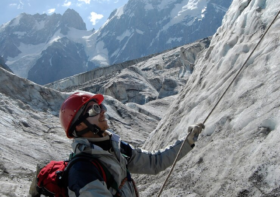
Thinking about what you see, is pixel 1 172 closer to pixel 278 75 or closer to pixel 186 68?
pixel 278 75

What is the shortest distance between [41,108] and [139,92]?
19.8 metres

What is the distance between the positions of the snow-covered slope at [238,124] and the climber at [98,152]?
0.92 metres

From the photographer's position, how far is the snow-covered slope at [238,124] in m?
4.26

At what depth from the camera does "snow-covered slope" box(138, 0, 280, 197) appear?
4262 millimetres

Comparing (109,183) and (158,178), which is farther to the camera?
(158,178)

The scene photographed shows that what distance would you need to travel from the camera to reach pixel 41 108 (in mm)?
21500

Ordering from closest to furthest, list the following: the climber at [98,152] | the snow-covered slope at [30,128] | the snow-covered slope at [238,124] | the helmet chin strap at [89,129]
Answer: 1. the climber at [98,152]
2. the helmet chin strap at [89,129]
3. the snow-covered slope at [238,124]
4. the snow-covered slope at [30,128]

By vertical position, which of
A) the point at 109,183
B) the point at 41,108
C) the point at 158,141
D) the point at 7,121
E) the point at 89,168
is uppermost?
the point at 89,168

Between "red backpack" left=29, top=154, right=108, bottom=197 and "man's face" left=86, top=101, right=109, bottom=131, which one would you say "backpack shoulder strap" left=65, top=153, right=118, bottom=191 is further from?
"man's face" left=86, top=101, right=109, bottom=131

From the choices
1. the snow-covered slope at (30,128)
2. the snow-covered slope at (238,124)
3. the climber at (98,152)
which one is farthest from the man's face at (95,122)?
the snow-covered slope at (30,128)

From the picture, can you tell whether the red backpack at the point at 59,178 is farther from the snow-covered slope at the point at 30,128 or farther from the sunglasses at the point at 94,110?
the snow-covered slope at the point at 30,128

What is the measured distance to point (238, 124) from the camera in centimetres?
517

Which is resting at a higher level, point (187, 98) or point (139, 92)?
point (187, 98)

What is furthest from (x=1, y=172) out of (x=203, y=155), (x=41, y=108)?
(x=41, y=108)
